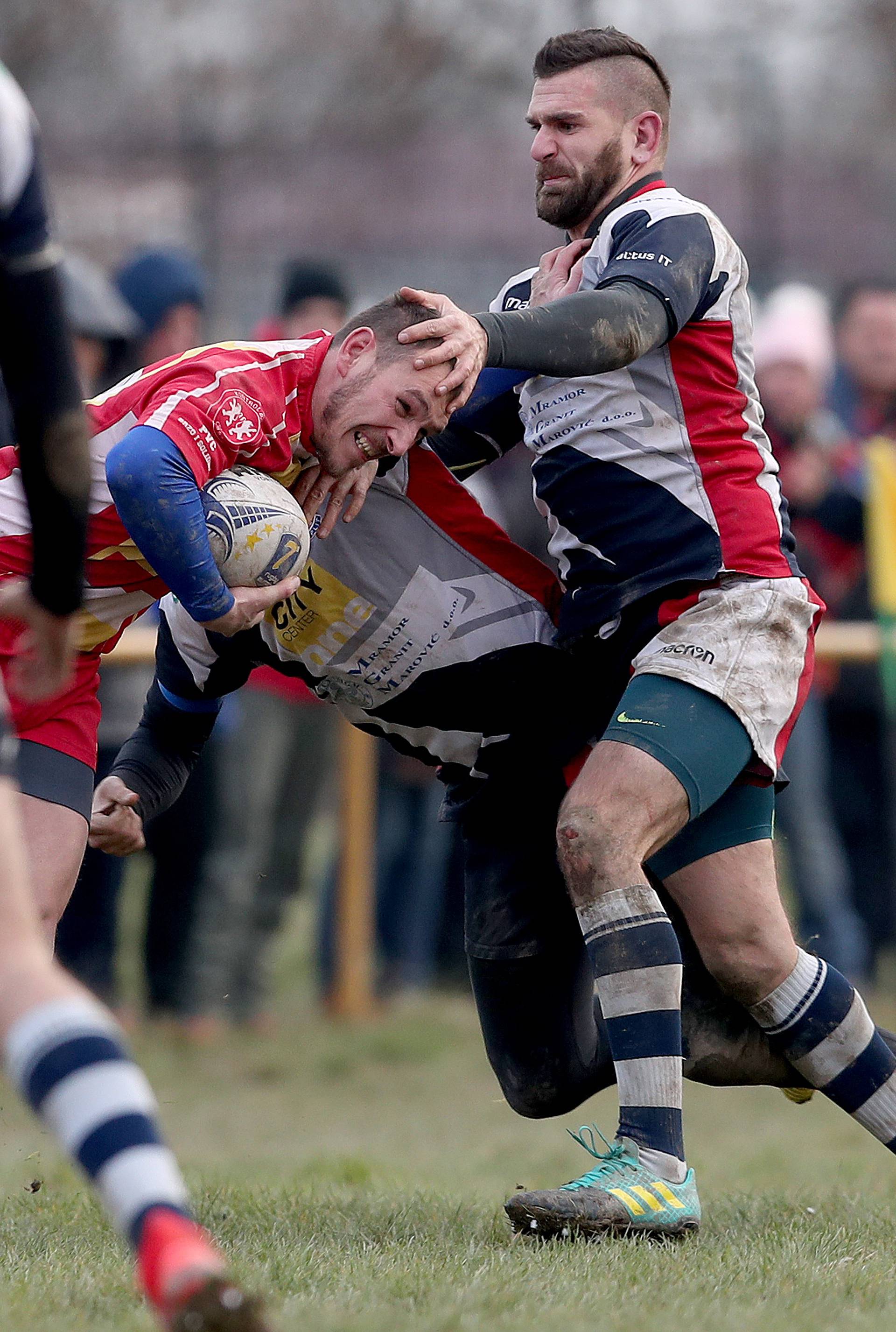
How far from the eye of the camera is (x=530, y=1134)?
24.0 ft

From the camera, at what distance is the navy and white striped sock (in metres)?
2.60

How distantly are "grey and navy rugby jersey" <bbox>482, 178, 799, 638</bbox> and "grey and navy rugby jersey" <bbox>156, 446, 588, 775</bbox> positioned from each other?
0.28 m

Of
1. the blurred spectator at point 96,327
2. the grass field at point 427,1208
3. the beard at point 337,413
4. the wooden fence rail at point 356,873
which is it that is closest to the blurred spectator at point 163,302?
the blurred spectator at point 96,327

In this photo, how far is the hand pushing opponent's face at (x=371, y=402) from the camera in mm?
4027

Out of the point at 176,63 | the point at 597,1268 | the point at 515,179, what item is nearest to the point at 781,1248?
the point at 597,1268

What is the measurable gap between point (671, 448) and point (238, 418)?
3.48 feet

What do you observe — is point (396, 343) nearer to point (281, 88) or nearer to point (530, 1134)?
point (530, 1134)

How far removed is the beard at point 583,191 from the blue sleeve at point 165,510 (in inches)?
52.1

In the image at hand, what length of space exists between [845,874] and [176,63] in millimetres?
16134

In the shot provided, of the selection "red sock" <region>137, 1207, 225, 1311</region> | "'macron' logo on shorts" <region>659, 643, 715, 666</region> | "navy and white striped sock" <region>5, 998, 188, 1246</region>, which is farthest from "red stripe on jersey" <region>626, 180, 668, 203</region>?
"red sock" <region>137, 1207, 225, 1311</region>

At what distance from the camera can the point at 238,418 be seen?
397 centimetres

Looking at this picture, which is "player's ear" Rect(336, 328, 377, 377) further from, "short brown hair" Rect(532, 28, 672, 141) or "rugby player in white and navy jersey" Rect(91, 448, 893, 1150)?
"short brown hair" Rect(532, 28, 672, 141)

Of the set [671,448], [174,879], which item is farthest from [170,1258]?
[174,879]

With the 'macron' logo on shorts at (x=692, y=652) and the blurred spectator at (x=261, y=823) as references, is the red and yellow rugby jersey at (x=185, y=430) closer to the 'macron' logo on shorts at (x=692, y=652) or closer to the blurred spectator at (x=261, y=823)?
the 'macron' logo on shorts at (x=692, y=652)
